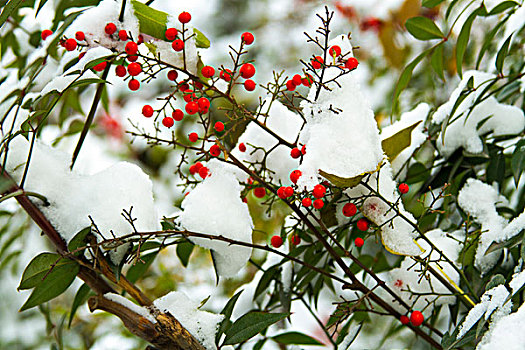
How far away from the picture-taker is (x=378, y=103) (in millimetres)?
1388

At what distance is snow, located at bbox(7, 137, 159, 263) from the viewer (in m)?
0.46

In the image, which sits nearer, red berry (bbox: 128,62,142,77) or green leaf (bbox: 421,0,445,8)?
red berry (bbox: 128,62,142,77)

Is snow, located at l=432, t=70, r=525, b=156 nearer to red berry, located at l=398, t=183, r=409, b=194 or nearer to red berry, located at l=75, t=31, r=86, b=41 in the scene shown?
red berry, located at l=398, t=183, r=409, b=194

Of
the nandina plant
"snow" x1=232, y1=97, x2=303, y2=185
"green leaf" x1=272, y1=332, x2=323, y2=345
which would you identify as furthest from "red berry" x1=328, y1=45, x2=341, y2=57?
"green leaf" x1=272, y1=332, x2=323, y2=345

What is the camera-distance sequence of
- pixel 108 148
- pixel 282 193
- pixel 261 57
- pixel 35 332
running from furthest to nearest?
1. pixel 261 57
2. pixel 108 148
3. pixel 35 332
4. pixel 282 193

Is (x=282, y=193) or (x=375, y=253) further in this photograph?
(x=375, y=253)

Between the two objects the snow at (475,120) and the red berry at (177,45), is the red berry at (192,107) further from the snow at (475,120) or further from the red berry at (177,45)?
the snow at (475,120)

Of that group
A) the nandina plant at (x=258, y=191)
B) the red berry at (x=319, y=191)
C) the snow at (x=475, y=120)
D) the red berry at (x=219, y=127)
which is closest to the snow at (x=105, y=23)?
the nandina plant at (x=258, y=191)

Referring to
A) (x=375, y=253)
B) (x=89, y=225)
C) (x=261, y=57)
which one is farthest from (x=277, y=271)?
(x=261, y=57)

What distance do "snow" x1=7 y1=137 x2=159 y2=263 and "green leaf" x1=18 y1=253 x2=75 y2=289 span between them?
0.02 metres

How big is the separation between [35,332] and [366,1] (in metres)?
1.64

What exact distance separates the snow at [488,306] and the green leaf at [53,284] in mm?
314

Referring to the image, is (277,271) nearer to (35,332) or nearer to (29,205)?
(29,205)

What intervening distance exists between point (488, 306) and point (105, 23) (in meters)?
0.38
